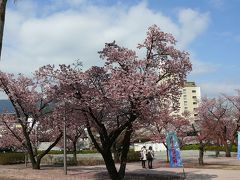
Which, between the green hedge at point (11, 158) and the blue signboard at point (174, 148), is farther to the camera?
the green hedge at point (11, 158)

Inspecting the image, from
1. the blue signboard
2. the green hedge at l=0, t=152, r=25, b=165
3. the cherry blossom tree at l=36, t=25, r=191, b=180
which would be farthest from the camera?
the green hedge at l=0, t=152, r=25, b=165

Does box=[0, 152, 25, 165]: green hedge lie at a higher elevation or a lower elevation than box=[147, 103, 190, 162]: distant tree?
lower

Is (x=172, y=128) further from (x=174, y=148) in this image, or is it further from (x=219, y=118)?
(x=174, y=148)

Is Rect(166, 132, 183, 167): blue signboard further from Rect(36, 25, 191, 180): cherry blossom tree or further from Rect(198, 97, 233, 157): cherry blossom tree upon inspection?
Rect(198, 97, 233, 157): cherry blossom tree

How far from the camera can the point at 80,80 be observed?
16.6 meters

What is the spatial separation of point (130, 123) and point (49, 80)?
3.70 meters

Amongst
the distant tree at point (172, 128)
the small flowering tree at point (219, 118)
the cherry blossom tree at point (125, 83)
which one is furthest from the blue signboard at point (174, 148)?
the small flowering tree at point (219, 118)

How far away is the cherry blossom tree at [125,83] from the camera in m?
16.3

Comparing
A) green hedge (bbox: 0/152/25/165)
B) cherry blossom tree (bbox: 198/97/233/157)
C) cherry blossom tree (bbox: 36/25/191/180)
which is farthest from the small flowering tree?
cherry blossom tree (bbox: 36/25/191/180)

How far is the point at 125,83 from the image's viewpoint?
16156 millimetres

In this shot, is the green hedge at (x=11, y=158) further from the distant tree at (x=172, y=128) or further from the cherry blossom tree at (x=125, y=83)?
the cherry blossom tree at (x=125, y=83)

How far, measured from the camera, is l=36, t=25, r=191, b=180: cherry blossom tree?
16.3m

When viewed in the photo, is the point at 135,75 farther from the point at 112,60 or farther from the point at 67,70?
the point at 67,70

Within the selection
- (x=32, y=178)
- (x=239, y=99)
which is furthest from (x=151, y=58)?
(x=239, y=99)
